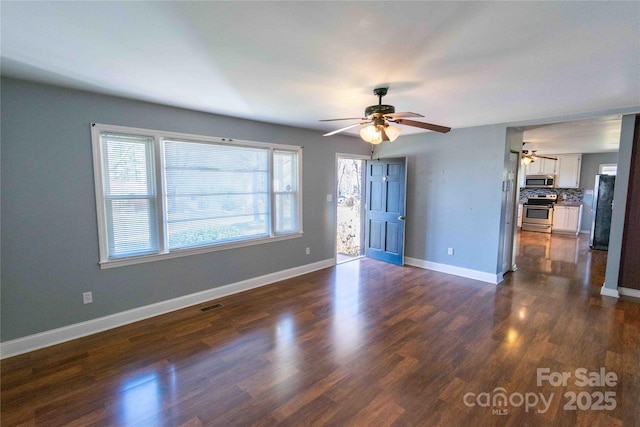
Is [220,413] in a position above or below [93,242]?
below

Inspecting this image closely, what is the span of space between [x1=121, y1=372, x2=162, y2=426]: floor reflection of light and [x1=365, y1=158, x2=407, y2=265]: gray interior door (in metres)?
4.30

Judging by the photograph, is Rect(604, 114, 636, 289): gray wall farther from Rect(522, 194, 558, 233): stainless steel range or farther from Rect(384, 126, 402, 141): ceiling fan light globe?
Rect(522, 194, 558, 233): stainless steel range

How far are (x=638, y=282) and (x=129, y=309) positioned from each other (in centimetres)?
647

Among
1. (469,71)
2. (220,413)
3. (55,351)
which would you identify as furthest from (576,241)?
(55,351)

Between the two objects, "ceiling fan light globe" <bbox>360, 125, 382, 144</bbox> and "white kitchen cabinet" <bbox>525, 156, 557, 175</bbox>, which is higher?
"white kitchen cabinet" <bbox>525, 156, 557, 175</bbox>

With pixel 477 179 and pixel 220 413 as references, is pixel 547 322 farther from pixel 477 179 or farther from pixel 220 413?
pixel 220 413

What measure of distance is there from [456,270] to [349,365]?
3.27 m

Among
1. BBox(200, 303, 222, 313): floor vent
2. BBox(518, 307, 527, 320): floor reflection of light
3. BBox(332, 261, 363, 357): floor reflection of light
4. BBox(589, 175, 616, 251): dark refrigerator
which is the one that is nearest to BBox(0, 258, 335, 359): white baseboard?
BBox(200, 303, 222, 313): floor vent

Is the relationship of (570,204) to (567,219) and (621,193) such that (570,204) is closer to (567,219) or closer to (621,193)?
(567,219)

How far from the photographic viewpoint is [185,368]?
8.13 feet

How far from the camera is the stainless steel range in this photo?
8547mm

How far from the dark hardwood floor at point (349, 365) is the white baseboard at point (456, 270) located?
0.56 metres

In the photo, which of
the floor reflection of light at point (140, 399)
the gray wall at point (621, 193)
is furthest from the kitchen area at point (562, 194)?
the floor reflection of light at point (140, 399)

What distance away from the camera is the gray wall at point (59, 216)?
256 centimetres
